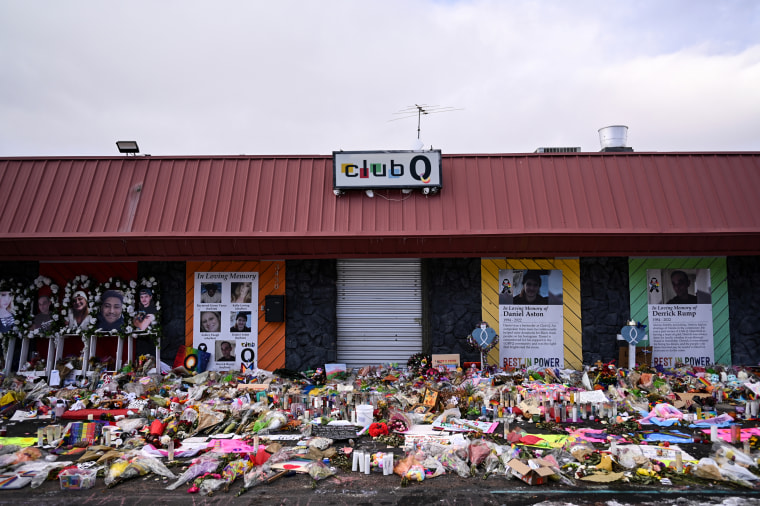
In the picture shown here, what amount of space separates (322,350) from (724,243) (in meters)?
9.73

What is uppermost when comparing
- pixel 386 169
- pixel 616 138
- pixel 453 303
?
pixel 616 138

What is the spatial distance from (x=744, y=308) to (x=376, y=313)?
882 cm

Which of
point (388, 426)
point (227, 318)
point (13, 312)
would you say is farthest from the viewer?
point (227, 318)

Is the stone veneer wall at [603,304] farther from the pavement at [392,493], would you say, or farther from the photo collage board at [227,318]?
the photo collage board at [227,318]

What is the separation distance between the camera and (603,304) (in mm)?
11195

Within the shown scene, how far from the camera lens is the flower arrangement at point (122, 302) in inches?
436

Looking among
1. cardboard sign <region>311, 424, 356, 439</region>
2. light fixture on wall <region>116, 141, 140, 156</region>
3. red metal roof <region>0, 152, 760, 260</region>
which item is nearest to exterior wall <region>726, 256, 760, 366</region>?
red metal roof <region>0, 152, 760, 260</region>

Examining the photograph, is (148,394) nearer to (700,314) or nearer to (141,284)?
(141,284)

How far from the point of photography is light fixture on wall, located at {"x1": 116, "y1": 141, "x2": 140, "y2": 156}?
12039 millimetres

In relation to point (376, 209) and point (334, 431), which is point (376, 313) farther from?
point (334, 431)

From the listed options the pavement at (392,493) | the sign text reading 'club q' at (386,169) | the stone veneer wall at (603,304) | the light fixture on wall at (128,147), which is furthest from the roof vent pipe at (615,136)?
the light fixture on wall at (128,147)

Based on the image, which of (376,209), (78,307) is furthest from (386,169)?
(78,307)

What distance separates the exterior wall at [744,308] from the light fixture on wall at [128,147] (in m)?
15.1

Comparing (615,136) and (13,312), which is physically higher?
(615,136)
